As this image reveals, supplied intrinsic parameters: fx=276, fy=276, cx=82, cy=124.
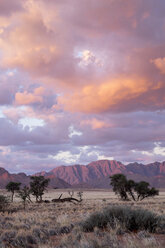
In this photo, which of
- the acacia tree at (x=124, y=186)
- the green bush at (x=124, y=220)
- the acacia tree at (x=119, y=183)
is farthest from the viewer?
the acacia tree at (x=124, y=186)

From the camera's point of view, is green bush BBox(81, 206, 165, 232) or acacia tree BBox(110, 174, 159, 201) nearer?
green bush BBox(81, 206, 165, 232)

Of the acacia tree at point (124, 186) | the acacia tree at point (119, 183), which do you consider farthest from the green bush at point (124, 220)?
the acacia tree at point (124, 186)

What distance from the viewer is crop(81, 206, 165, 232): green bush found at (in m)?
12.8

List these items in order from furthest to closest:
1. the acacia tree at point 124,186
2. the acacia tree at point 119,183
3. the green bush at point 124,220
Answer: the acacia tree at point 124,186 → the acacia tree at point 119,183 → the green bush at point 124,220

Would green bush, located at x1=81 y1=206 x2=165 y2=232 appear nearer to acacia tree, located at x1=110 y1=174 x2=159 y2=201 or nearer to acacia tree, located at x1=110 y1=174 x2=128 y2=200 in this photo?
acacia tree, located at x1=110 y1=174 x2=128 y2=200

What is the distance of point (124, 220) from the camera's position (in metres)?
13.0

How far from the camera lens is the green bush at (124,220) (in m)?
12.8

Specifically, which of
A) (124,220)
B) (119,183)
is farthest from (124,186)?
(124,220)

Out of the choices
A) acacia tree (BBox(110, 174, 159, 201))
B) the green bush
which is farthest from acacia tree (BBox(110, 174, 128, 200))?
the green bush

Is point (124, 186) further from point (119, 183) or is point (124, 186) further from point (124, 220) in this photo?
point (124, 220)

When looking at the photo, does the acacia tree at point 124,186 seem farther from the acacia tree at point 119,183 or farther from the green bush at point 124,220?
the green bush at point 124,220

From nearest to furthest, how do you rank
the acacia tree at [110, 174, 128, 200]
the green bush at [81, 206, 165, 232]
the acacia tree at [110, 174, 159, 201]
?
1. the green bush at [81, 206, 165, 232]
2. the acacia tree at [110, 174, 128, 200]
3. the acacia tree at [110, 174, 159, 201]

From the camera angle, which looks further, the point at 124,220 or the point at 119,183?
the point at 119,183

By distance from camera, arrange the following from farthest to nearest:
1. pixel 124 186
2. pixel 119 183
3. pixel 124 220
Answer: pixel 124 186 < pixel 119 183 < pixel 124 220
